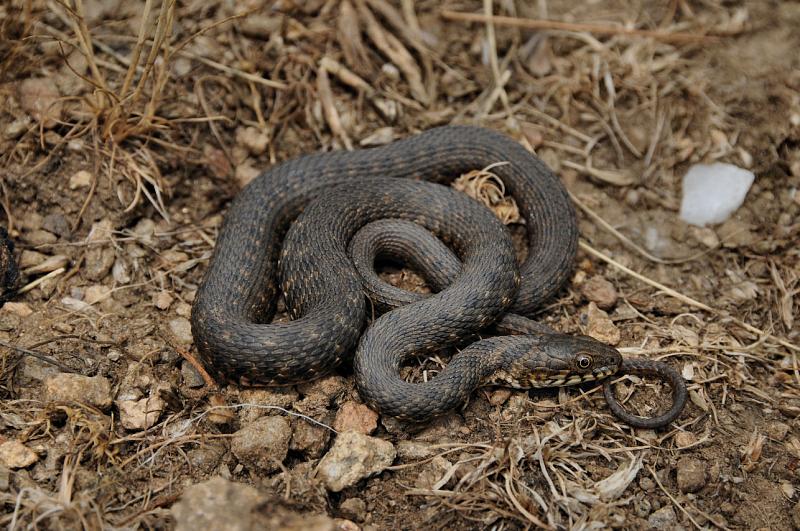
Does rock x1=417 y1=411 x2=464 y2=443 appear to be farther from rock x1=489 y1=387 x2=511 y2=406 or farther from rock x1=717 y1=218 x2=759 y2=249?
rock x1=717 y1=218 x2=759 y2=249

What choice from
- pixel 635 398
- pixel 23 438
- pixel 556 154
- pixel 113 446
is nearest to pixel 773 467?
pixel 635 398

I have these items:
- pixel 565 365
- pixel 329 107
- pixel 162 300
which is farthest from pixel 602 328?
pixel 162 300

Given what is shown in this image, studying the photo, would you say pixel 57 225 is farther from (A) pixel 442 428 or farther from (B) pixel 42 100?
(A) pixel 442 428

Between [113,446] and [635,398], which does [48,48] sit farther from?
[635,398]

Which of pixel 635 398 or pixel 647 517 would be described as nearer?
pixel 647 517

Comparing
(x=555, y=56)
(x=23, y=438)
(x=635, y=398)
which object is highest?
(x=555, y=56)

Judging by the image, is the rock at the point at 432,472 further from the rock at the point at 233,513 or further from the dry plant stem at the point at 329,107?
the dry plant stem at the point at 329,107

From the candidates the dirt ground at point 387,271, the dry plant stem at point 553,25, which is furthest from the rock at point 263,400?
the dry plant stem at point 553,25
